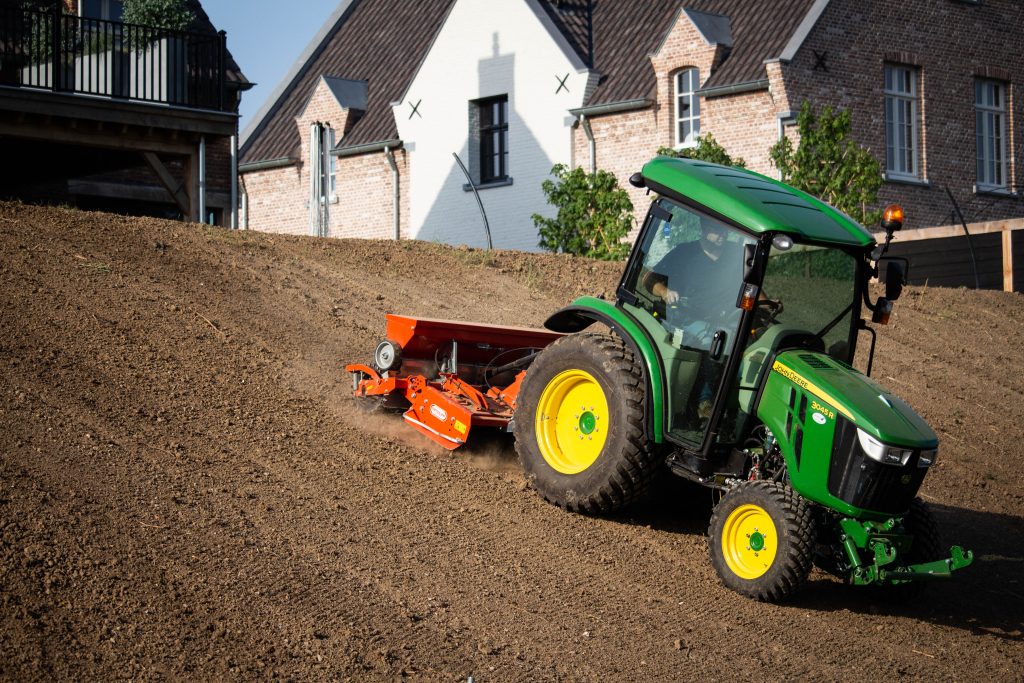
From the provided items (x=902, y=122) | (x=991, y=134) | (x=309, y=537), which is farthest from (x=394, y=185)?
(x=309, y=537)

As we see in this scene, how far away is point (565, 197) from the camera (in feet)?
76.4

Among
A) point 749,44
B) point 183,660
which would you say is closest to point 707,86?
point 749,44

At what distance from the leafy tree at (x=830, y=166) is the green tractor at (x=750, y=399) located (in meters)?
14.2

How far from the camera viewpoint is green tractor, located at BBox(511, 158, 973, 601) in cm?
715

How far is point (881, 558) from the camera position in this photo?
23.2 ft

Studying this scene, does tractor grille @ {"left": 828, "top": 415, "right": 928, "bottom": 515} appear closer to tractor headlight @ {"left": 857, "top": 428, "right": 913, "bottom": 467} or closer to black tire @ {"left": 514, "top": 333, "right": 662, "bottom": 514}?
tractor headlight @ {"left": 857, "top": 428, "right": 913, "bottom": 467}

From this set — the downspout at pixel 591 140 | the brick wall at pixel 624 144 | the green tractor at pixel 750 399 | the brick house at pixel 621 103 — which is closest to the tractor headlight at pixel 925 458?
the green tractor at pixel 750 399

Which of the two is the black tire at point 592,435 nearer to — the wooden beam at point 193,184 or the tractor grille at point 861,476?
the tractor grille at point 861,476

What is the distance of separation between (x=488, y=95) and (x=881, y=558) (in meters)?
24.4

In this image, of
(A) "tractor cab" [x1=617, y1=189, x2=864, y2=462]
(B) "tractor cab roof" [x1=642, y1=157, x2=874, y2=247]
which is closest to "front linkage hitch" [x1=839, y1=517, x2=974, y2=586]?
(A) "tractor cab" [x1=617, y1=189, x2=864, y2=462]

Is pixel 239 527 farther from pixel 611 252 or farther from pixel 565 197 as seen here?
pixel 565 197

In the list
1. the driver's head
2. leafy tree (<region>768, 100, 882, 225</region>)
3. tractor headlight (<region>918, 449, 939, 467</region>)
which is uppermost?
leafy tree (<region>768, 100, 882, 225</region>)

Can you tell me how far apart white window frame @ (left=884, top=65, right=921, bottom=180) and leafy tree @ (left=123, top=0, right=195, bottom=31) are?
1442cm

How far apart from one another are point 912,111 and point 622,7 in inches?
290
